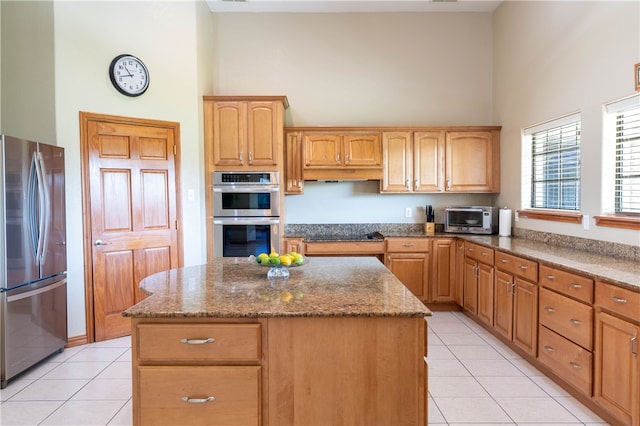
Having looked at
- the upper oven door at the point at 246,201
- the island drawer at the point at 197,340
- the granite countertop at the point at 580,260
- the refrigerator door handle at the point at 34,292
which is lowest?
the refrigerator door handle at the point at 34,292

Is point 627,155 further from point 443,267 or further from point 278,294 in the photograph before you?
point 278,294

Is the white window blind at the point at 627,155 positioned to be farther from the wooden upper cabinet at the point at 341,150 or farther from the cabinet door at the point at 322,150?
the cabinet door at the point at 322,150

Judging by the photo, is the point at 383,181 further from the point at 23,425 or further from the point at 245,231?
the point at 23,425

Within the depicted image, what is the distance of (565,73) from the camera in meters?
3.33

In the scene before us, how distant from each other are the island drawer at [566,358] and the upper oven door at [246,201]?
109 inches

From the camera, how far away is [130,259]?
3.74 m

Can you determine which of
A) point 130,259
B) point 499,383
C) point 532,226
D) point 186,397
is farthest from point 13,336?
point 532,226

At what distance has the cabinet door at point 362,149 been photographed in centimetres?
447

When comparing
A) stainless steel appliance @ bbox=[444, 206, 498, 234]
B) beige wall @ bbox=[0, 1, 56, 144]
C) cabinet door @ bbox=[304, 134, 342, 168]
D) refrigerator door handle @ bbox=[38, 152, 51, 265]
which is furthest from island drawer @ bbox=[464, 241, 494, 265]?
beige wall @ bbox=[0, 1, 56, 144]

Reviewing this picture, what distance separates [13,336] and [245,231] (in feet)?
7.04

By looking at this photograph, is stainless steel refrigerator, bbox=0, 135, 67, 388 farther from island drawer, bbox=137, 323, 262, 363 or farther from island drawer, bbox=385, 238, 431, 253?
island drawer, bbox=385, 238, 431, 253

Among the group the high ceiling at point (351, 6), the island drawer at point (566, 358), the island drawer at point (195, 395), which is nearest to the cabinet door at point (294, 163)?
the high ceiling at point (351, 6)

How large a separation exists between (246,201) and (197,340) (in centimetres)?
270

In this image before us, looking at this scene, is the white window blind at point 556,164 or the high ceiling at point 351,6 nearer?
the white window blind at point 556,164
